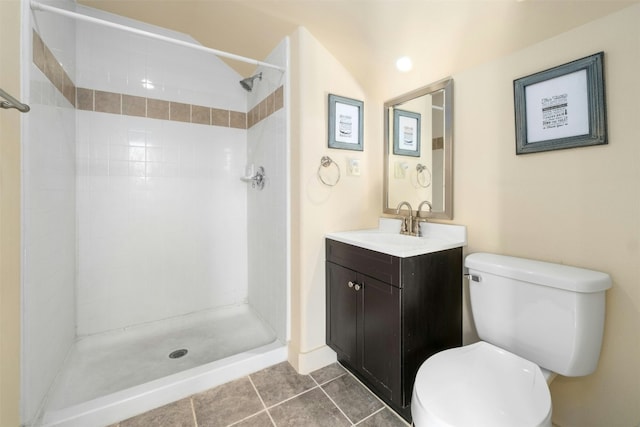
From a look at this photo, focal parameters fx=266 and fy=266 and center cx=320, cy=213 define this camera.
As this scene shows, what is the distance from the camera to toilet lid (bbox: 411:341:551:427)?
0.77 meters

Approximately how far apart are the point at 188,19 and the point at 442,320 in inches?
98.2

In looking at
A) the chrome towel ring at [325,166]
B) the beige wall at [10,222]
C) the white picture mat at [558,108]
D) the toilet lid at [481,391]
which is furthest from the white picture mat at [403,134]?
the beige wall at [10,222]

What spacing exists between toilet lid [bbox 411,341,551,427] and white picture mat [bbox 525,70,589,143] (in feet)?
3.05

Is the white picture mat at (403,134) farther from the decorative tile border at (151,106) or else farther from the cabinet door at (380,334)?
the cabinet door at (380,334)

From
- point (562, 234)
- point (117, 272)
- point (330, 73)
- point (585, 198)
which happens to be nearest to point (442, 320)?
point (562, 234)

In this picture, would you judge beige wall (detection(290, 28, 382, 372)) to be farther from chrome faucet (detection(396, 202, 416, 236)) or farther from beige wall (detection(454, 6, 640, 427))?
beige wall (detection(454, 6, 640, 427))

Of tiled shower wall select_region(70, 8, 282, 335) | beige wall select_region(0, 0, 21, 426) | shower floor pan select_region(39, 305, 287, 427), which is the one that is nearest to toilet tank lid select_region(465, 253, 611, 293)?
shower floor pan select_region(39, 305, 287, 427)

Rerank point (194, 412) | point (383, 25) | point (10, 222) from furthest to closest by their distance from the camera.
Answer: point (383, 25) → point (194, 412) → point (10, 222)

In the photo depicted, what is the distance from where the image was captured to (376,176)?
1.92 m

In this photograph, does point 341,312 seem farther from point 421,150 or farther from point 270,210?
point 421,150

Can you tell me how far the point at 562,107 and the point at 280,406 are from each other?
188 cm

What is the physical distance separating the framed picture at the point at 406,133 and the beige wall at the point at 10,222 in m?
1.85

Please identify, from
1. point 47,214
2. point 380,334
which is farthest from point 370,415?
point 47,214

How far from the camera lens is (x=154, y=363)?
1700 millimetres
